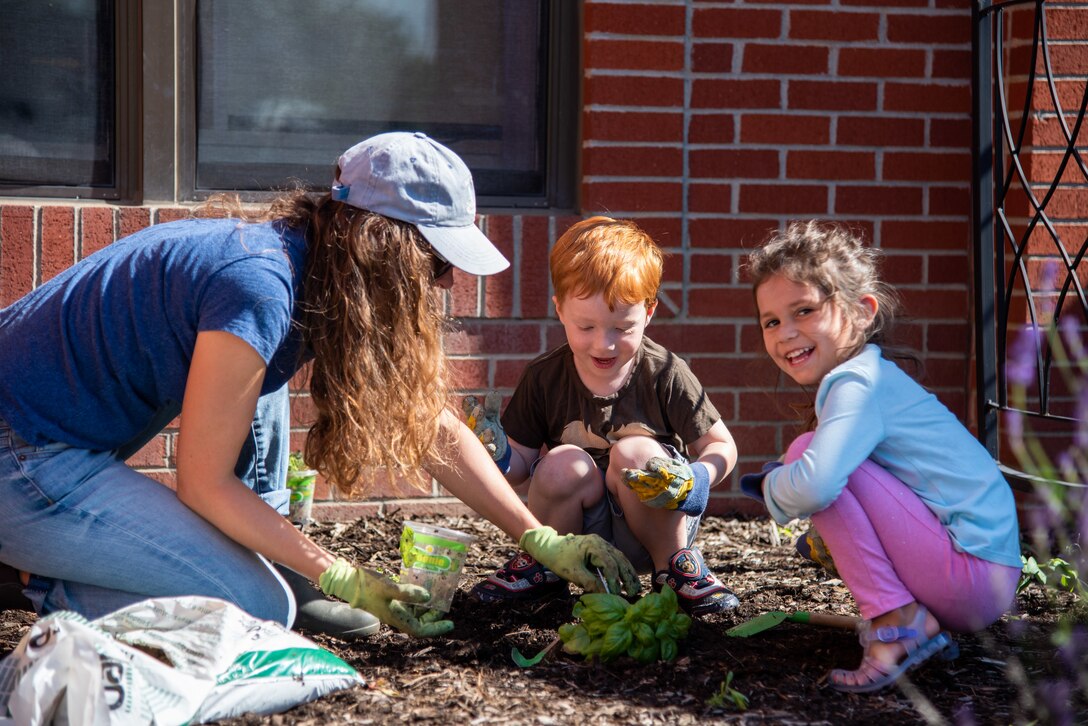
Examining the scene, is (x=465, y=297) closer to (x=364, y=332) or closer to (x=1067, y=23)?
(x=364, y=332)

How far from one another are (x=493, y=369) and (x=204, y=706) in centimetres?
187

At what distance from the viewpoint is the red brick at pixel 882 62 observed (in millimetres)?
3904

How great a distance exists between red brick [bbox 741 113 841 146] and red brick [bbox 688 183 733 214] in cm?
18

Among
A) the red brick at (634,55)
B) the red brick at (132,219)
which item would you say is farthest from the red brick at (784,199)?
the red brick at (132,219)

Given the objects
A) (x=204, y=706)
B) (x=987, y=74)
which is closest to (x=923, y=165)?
(x=987, y=74)

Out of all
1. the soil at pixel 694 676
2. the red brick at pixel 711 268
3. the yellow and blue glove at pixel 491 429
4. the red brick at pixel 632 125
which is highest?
the red brick at pixel 632 125

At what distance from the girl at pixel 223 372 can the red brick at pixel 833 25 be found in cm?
192

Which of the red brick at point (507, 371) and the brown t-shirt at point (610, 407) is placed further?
the red brick at point (507, 371)

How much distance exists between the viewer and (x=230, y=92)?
3.71 metres

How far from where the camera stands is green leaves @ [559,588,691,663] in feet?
8.06

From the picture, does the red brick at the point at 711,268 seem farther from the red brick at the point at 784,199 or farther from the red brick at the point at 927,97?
the red brick at the point at 927,97

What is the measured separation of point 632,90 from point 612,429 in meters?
1.31

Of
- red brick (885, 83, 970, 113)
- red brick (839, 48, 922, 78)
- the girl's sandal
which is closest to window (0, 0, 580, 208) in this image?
red brick (839, 48, 922, 78)

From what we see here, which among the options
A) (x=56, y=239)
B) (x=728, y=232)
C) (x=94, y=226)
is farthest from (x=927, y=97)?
(x=56, y=239)
